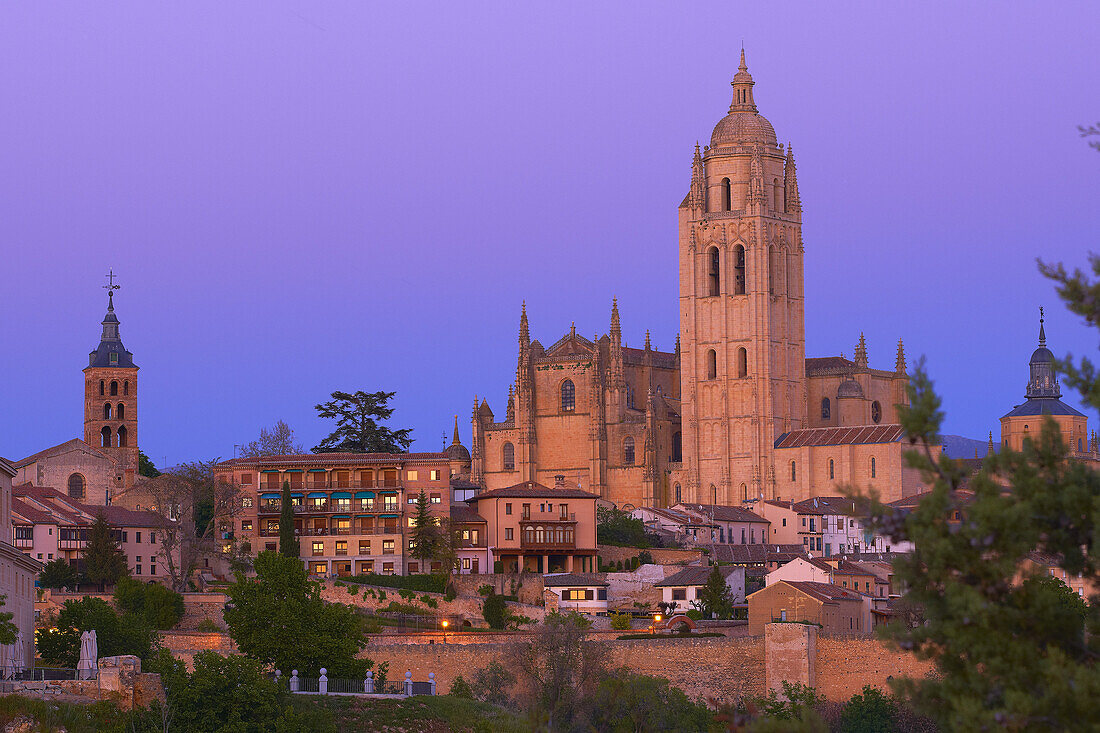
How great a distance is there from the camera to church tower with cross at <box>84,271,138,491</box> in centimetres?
10444

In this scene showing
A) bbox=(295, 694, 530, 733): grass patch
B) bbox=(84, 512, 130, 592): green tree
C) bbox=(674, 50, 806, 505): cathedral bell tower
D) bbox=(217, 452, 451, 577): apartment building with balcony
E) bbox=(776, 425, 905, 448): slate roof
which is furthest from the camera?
bbox=(674, 50, 806, 505): cathedral bell tower

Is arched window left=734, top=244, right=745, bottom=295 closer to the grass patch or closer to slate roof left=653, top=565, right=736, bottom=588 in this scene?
slate roof left=653, top=565, right=736, bottom=588

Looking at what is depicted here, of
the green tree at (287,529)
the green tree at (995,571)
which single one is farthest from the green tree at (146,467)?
the green tree at (995,571)

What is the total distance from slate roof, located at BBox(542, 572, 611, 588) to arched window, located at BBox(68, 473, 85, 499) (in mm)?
27461

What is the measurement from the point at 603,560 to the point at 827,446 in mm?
28217

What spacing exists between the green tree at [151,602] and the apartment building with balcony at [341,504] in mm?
13966

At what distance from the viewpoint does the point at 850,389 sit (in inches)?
4828

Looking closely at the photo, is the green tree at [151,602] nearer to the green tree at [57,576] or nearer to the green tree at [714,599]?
the green tree at [57,576]

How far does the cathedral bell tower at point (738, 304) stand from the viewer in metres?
120

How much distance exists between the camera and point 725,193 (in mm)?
123125

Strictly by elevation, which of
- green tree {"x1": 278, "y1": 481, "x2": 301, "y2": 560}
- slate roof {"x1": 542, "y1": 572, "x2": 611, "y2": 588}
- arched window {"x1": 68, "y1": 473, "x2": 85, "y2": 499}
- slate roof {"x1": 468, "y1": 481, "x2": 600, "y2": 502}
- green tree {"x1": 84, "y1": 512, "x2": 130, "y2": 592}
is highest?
arched window {"x1": 68, "y1": 473, "x2": 85, "y2": 499}

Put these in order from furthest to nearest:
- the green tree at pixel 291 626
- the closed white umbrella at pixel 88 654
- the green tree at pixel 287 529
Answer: the green tree at pixel 287 529, the green tree at pixel 291 626, the closed white umbrella at pixel 88 654

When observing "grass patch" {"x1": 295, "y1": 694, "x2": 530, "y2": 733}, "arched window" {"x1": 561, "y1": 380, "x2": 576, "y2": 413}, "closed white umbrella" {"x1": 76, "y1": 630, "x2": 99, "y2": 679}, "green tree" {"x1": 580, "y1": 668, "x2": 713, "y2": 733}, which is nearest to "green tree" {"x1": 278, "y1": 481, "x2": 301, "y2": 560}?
"green tree" {"x1": 580, "y1": 668, "x2": 713, "y2": 733}

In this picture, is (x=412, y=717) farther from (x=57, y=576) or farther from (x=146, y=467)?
(x=146, y=467)
